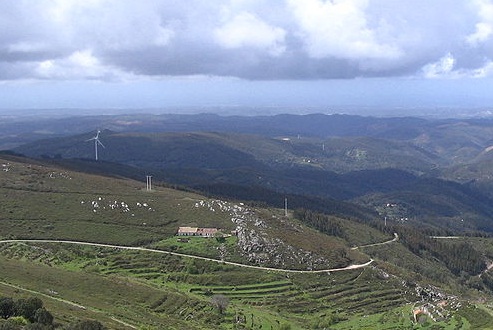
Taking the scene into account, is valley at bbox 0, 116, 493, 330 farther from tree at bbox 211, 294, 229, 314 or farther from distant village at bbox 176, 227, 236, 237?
distant village at bbox 176, 227, 236, 237

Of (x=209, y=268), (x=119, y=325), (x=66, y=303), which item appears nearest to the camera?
(x=119, y=325)

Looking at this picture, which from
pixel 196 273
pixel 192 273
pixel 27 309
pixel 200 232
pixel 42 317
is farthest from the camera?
pixel 200 232

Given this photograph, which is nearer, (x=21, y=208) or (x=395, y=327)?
(x=395, y=327)

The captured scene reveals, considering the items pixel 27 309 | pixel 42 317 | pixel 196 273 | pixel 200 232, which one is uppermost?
pixel 27 309

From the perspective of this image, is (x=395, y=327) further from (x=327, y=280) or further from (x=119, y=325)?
(x=119, y=325)

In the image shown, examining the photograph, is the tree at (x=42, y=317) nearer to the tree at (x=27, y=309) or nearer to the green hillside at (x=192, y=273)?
the tree at (x=27, y=309)

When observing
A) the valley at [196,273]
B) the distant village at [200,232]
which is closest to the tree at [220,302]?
the valley at [196,273]

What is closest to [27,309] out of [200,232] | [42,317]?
[42,317]

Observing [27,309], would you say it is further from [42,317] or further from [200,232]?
[200,232]

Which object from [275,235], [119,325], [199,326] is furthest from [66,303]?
[275,235]

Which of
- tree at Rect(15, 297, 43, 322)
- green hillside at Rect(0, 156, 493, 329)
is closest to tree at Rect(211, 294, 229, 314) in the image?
→ green hillside at Rect(0, 156, 493, 329)

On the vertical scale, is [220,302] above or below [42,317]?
below
